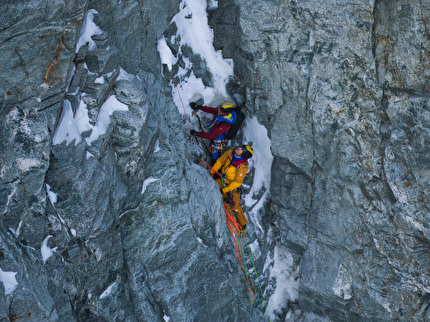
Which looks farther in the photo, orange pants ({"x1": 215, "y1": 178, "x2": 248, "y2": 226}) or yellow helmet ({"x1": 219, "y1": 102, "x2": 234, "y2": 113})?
orange pants ({"x1": 215, "y1": 178, "x2": 248, "y2": 226})

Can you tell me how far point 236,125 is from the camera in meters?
9.56

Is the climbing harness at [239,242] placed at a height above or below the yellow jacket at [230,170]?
below

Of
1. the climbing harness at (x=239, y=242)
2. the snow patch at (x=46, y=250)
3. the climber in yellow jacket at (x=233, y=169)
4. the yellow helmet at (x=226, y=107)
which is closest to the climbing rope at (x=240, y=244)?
the climbing harness at (x=239, y=242)

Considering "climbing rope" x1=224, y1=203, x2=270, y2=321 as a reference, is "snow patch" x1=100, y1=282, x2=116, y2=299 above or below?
above

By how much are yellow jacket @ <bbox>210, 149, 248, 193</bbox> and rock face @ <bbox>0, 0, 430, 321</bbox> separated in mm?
458

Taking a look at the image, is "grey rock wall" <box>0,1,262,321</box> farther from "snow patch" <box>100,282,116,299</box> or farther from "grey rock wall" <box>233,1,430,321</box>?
"grey rock wall" <box>233,1,430,321</box>

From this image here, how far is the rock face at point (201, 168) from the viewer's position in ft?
21.1

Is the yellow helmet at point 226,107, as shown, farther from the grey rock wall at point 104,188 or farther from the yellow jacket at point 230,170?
the grey rock wall at point 104,188

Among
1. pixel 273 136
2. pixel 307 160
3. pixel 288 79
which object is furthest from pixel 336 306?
pixel 288 79

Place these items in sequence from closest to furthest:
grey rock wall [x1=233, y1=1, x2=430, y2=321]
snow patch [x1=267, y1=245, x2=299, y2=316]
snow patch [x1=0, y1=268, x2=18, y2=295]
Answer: snow patch [x1=0, y1=268, x2=18, y2=295] < grey rock wall [x1=233, y1=1, x2=430, y2=321] < snow patch [x1=267, y1=245, x2=299, y2=316]

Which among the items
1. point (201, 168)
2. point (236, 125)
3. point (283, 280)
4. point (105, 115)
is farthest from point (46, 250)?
point (283, 280)

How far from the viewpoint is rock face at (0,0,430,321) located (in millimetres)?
6434

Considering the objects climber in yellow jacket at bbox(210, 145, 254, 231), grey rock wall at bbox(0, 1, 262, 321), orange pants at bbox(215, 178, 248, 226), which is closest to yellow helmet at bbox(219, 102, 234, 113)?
climber in yellow jacket at bbox(210, 145, 254, 231)

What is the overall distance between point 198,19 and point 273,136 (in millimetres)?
2806
